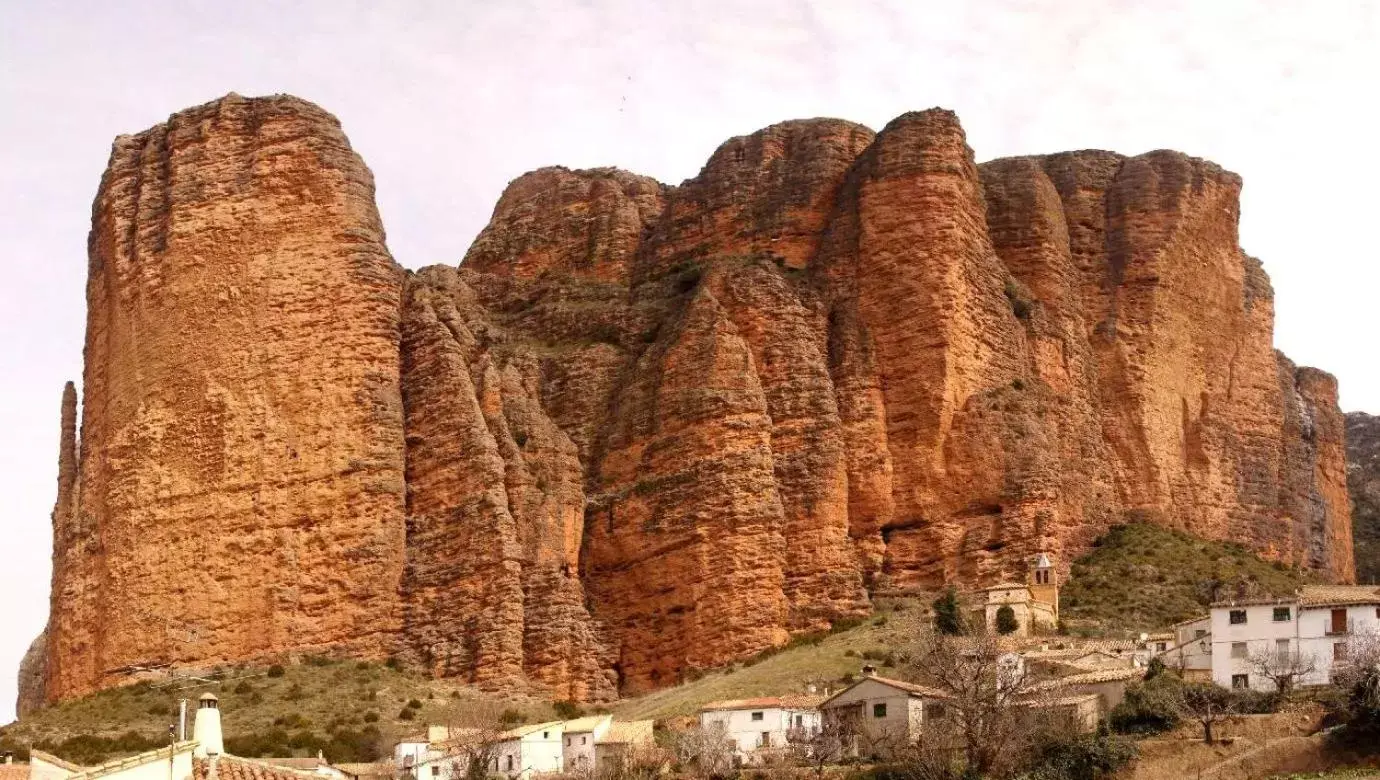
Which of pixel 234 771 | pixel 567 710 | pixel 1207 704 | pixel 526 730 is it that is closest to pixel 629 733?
pixel 526 730

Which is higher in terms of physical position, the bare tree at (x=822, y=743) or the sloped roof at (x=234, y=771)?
the bare tree at (x=822, y=743)

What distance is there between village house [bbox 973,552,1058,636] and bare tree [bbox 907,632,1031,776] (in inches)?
395

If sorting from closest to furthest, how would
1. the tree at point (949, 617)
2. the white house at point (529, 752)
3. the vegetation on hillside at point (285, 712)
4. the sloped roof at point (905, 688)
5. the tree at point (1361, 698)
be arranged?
1. the tree at point (1361, 698)
2. the sloped roof at point (905, 688)
3. the white house at point (529, 752)
4. the vegetation on hillside at point (285, 712)
5. the tree at point (949, 617)

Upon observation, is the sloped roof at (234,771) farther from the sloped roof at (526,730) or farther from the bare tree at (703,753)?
the sloped roof at (526,730)

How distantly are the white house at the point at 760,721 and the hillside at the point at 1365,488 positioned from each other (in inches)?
1780

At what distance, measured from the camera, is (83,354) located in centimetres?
8294

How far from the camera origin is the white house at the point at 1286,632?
58.9 meters

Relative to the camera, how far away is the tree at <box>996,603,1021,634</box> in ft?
236

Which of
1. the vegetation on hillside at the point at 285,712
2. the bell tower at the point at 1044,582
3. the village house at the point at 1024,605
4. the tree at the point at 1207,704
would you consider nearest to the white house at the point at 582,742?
the vegetation on hillside at the point at 285,712

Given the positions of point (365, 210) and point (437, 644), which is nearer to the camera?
point (437, 644)

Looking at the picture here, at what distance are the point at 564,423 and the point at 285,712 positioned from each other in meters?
17.5

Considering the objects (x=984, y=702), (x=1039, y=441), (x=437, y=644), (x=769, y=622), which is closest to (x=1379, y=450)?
(x=1039, y=441)

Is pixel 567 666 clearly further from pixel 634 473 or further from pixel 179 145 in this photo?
pixel 179 145

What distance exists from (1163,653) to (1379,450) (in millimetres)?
60207
